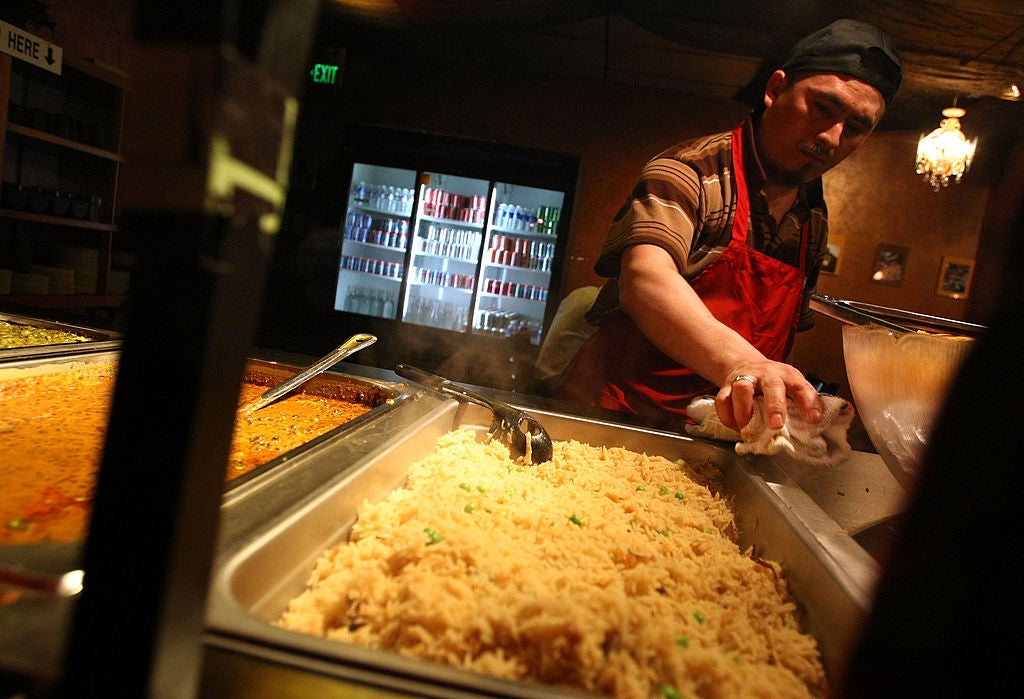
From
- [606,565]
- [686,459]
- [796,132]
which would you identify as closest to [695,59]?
[796,132]

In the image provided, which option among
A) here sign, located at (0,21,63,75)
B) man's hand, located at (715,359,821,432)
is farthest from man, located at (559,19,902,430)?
here sign, located at (0,21,63,75)

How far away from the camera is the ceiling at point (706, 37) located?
4.30 m

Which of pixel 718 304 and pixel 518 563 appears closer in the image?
pixel 518 563

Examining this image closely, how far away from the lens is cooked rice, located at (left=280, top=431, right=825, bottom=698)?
0.67m

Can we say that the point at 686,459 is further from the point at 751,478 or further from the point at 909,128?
the point at 909,128

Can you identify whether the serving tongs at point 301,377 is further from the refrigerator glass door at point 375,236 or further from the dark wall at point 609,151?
the refrigerator glass door at point 375,236

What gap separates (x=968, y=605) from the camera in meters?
0.36

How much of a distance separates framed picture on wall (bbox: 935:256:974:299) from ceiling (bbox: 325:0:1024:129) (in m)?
1.50

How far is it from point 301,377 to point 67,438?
0.60 meters

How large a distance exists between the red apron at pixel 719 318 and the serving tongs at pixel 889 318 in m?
0.76

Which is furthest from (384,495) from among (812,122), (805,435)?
(812,122)

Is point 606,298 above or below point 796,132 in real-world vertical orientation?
below

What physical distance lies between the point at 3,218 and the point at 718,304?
5.79 m

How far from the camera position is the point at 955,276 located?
21.7ft
